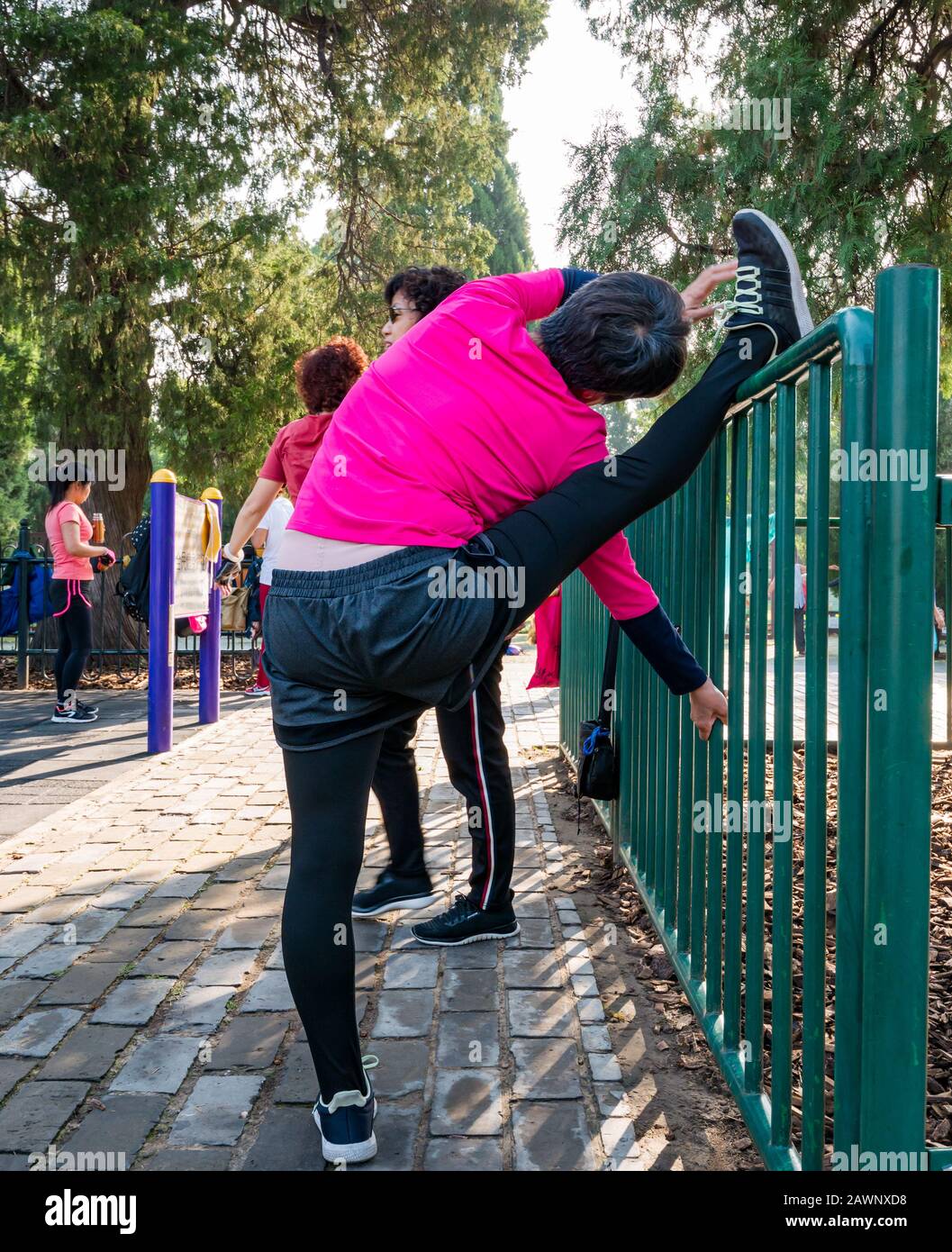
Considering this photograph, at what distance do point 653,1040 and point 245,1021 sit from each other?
105 centimetres

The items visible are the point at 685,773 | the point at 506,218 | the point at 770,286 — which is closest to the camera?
the point at 770,286

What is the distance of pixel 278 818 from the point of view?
5.15 metres

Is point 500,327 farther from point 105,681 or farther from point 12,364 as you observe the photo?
point 12,364

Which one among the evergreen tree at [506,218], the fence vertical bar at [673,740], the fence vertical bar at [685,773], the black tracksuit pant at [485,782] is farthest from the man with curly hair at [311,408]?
the evergreen tree at [506,218]

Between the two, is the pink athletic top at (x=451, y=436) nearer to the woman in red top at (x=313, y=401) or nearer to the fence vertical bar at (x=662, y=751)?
the fence vertical bar at (x=662, y=751)

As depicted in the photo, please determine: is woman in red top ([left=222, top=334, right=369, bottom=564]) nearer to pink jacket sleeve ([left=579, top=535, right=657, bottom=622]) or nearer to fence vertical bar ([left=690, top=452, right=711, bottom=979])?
fence vertical bar ([left=690, top=452, right=711, bottom=979])

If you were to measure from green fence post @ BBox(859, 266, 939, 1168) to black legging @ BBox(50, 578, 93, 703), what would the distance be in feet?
24.8

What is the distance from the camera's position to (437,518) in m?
2.00

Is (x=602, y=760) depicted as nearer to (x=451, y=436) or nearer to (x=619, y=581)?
(x=619, y=581)

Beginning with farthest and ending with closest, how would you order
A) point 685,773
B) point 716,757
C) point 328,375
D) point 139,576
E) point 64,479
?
point 64,479, point 139,576, point 328,375, point 685,773, point 716,757

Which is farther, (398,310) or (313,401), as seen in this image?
(313,401)

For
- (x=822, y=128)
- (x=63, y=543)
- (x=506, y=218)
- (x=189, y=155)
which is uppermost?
(x=506, y=218)

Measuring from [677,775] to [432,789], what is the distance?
3025 mm

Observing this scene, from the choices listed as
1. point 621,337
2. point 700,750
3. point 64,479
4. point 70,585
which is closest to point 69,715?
point 70,585
